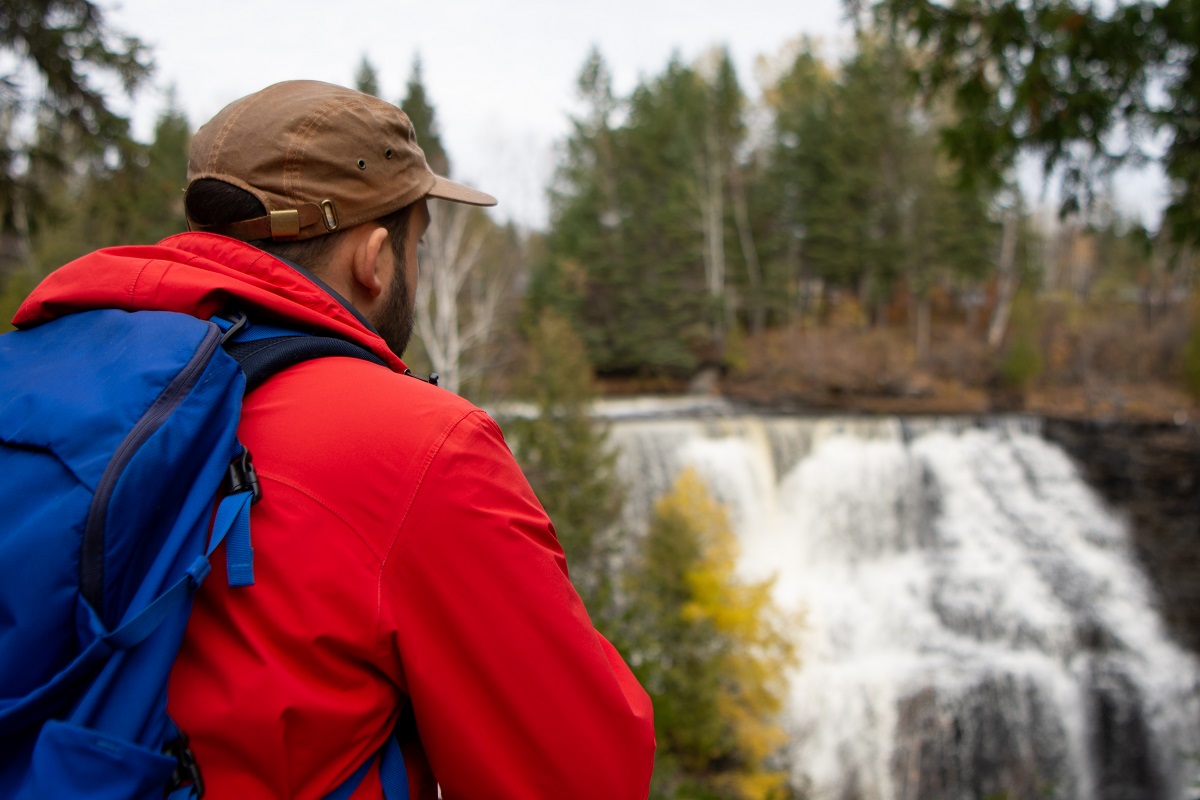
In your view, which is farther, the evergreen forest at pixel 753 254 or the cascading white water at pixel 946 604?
the cascading white water at pixel 946 604

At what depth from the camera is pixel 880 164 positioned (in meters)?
33.5

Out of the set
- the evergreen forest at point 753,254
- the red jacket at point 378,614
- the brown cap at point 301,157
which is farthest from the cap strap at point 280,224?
the evergreen forest at point 753,254

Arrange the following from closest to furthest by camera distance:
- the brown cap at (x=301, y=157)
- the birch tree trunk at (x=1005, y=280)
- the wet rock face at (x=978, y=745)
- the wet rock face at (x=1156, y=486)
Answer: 1. the brown cap at (x=301, y=157)
2. the wet rock face at (x=978, y=745)
3. the wet rock face at (x=1156, y=486)
4. the birch tree trunk at (x=1005, y=280)

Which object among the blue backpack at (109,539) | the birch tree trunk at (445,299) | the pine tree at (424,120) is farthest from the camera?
the pine tree at (424,120)

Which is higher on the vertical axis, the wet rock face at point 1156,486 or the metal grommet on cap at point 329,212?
the metal grommet on cap at point 329,212

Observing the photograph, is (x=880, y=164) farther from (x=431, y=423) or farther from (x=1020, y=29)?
(x=431, y=423)

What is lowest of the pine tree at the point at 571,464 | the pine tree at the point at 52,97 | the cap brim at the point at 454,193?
the pine tree at the point at 571,464

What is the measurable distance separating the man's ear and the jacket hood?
90 millimetres

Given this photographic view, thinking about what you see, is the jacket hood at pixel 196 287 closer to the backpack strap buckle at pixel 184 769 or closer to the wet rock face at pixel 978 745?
the backpack strap buckle at pixel 184 769

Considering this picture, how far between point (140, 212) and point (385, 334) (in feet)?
19.9

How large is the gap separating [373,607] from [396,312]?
551 mm

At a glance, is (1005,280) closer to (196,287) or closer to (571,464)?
(571,464)

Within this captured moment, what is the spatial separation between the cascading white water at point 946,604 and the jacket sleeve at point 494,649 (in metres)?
13.7

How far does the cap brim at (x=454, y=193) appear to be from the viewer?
1396mm
